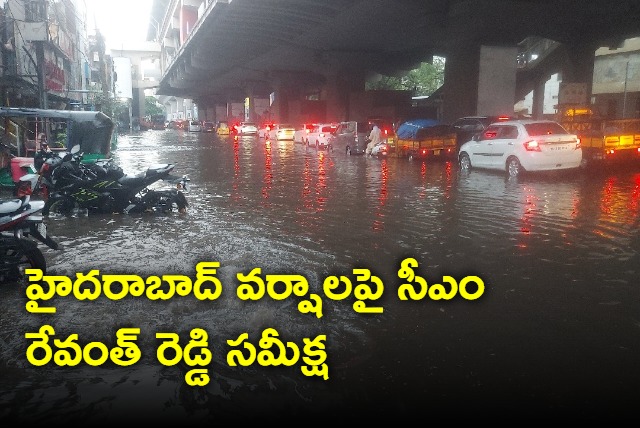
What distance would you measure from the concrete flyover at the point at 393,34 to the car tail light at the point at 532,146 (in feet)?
34.8

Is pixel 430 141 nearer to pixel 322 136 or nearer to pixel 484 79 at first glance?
pixel 484 79

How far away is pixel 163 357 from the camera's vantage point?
163 inches

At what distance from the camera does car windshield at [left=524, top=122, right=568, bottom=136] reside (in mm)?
15250

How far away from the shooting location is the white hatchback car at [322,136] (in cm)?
3033

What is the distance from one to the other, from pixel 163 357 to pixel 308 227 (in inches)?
193

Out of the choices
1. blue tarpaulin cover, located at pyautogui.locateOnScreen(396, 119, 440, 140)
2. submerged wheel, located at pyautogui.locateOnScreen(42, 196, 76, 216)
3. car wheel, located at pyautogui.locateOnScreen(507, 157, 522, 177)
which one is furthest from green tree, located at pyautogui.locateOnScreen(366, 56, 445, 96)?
submerged wheel, located at pyautogui.locateOnScreen(42, 196, 76, 216)

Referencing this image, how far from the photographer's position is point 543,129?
50.7ft

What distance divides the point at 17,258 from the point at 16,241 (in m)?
0.20

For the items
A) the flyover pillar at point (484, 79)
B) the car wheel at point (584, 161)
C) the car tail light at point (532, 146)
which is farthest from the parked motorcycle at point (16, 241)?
the flyover pillar at point (484, 79)

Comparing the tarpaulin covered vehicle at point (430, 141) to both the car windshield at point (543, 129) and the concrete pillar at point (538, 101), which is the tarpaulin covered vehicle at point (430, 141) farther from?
the concrete pillar at point (538, 101)

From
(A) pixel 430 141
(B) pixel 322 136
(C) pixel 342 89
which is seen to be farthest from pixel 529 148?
(C) pixel 342 89

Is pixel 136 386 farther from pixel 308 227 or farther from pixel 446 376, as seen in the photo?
pixel 308 227

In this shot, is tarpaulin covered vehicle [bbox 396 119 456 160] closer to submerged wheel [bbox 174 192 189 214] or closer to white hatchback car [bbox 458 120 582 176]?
white hatchback car [bbox 458 120 582 176]

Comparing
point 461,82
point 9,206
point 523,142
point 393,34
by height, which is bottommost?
→ point 9,206
